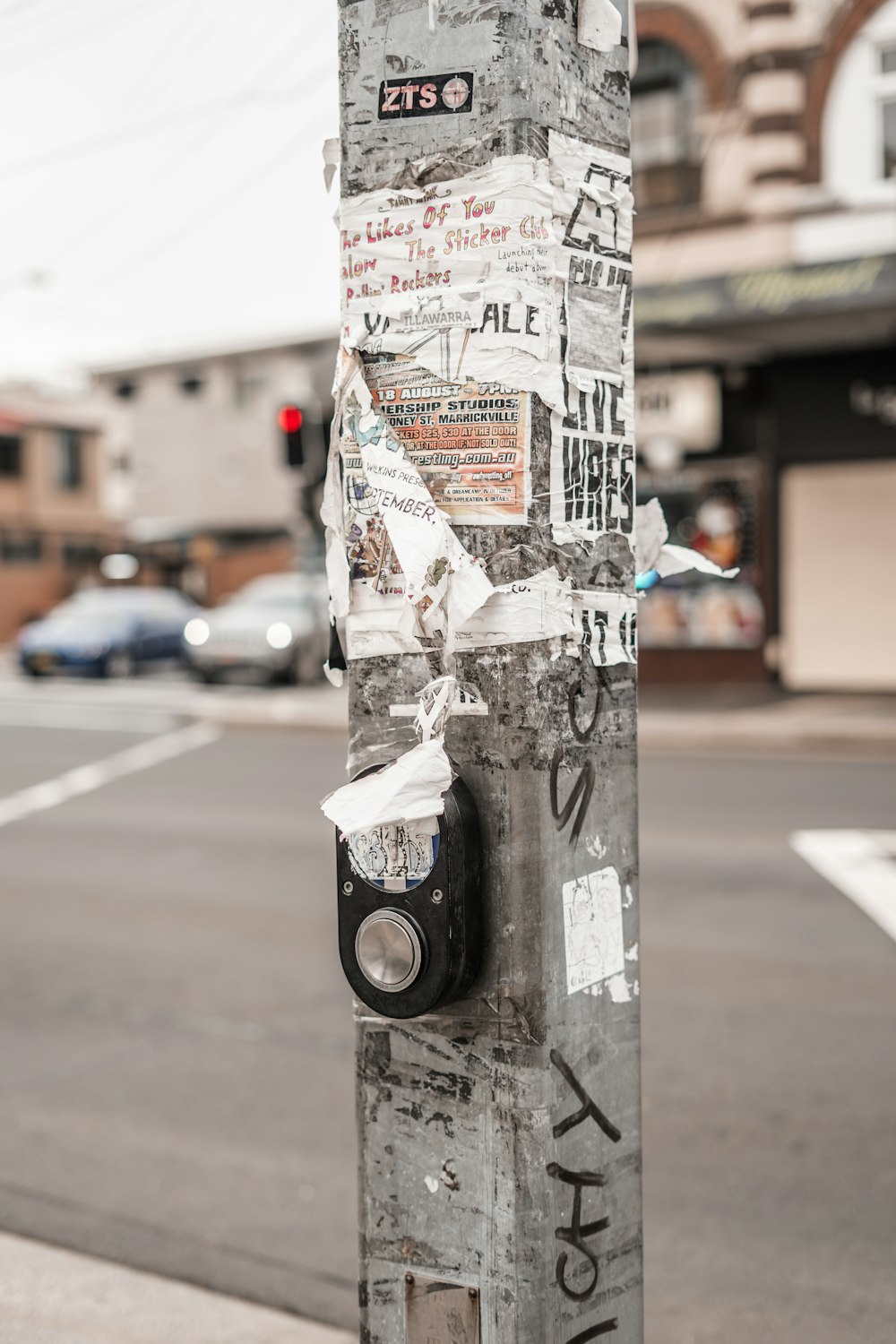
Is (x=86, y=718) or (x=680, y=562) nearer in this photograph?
(x=680, y=562)

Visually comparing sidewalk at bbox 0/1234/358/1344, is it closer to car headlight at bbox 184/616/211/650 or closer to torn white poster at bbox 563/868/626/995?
torn white poster at bbox 563/868/626/995

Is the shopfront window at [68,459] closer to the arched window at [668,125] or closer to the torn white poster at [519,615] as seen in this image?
the arched window at [668,125]

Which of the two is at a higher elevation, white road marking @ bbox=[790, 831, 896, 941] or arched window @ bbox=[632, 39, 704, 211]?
arched window @ bbox=[632, 39, 704, 211]

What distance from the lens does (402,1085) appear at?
2061 millimetres

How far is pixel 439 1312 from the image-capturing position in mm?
2037

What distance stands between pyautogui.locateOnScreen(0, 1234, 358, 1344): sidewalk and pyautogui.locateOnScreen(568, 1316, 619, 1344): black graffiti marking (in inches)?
55.3

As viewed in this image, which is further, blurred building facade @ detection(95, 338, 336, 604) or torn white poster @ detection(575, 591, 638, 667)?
blurred building facade @ detection(95, 338, 336, 604)

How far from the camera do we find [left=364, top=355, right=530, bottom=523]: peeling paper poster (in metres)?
1.93

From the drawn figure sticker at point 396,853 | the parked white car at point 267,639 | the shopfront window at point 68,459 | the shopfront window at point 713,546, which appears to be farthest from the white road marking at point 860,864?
the shopfront window at point 68,459

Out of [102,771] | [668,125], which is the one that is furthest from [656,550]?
[668,125]

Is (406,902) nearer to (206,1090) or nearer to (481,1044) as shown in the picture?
(481,1044)

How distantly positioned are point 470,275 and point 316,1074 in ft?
13.5

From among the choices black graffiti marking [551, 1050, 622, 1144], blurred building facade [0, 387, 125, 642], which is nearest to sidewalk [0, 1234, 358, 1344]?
black graffiti marking [551, 1050, 622, 1144]

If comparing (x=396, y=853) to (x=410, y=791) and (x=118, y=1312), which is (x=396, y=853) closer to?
(x=410, y=791)
